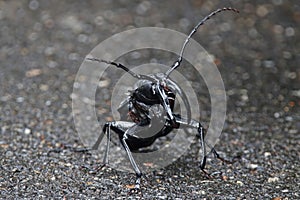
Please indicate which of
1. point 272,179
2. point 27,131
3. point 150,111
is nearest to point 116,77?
point 27,131

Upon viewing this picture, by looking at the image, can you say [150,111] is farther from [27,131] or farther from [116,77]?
[116,77]

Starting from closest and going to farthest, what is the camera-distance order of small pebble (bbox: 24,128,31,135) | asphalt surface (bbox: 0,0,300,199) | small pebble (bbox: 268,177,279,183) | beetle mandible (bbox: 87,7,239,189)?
beetle mandible (bbox: 87,7,239,189) < asphalt surface (bbox: 0,0,300,199) < small pebble (bbox: 268,177,279,183) < small pebble (bbox: 24,128,31,135)

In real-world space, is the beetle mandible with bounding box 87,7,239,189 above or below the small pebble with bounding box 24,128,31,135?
above

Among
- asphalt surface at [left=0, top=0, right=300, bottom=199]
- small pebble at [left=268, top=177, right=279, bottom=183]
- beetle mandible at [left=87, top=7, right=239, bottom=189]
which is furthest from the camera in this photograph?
small pebble at [left=268, top=177, right=279, bottom=183]

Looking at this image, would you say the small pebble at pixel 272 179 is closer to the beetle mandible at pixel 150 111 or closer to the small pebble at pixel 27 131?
the beetle mandible at pixel 150 111

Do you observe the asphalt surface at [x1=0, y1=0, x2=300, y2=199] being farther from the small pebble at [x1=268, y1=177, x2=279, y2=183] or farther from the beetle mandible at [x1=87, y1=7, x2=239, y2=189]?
the beetle mandible at [x1=87, y1=7, x2=239, y2=189]

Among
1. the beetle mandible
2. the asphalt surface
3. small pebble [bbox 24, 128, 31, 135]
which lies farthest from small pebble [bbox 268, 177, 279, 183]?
small pebble [bbox 24, 128, 31, 135]

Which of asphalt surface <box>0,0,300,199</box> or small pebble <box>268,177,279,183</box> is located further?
small pebble <box>268,177,279,183</box>
